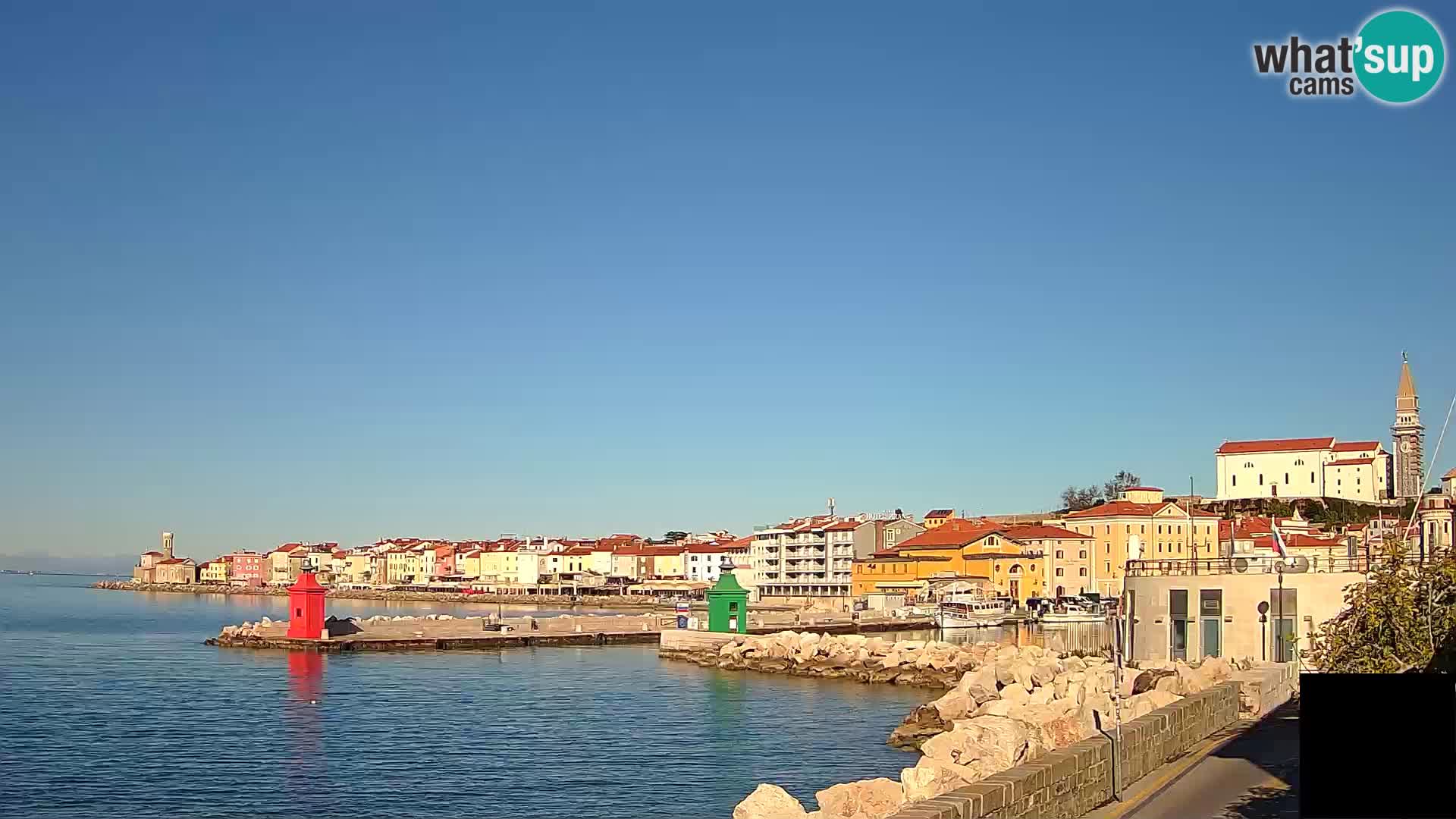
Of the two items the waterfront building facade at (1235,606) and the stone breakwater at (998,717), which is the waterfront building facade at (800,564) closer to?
the stone breakwater at (998,717)

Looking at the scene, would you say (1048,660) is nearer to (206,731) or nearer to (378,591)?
(206,731)

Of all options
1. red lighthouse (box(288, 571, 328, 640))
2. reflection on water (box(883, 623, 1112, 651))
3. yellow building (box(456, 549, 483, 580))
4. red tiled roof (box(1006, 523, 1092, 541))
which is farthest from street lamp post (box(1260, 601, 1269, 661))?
yellow building (box(456, 549, 483, 580))

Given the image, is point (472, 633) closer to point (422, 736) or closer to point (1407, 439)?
point (422, 736)

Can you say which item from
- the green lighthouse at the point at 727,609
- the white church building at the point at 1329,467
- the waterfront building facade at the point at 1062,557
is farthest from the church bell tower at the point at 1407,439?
the green lighthouse at the point at 727,609

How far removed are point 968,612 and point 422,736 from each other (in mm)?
50020

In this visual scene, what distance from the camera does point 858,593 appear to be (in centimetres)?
10144

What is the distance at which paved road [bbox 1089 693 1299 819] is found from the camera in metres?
12.1

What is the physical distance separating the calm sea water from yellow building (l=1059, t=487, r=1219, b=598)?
46.8m

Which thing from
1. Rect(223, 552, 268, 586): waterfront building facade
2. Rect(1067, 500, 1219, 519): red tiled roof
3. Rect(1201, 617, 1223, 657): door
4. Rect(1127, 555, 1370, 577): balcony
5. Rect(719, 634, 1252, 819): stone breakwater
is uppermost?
Rect(1067, 500, 1219, 519): red tiled roof

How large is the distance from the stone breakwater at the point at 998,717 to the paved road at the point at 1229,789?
105cm

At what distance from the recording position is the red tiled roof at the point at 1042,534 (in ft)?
318

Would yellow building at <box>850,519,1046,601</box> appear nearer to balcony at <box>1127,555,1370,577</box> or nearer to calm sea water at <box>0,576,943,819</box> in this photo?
calm sea water at <box>0,576,943,819</box>

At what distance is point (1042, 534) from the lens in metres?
97.9

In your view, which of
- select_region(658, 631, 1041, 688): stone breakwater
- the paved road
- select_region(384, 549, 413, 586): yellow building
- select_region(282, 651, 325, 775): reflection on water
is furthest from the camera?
select_region(384, 549, 413, 586): yellow building
